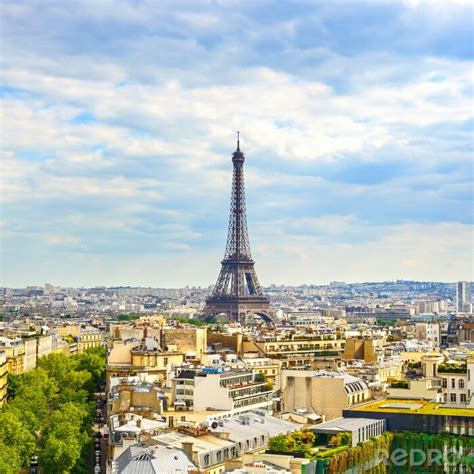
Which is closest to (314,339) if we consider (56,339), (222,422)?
(56,339)

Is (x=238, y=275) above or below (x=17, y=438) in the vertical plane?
above

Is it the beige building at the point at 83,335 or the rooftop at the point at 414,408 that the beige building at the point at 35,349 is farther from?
the rooftop at the point at 414,408

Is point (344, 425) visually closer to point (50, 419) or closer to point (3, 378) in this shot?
point (50, 419)

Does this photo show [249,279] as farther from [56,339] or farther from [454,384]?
[454,384]

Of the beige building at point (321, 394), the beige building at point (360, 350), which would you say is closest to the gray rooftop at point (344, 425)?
the beige building at point (321, 394)

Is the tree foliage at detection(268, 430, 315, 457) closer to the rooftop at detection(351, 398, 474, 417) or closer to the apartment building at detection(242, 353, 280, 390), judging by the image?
the rooftop at detection(351, 398, 474, 417)

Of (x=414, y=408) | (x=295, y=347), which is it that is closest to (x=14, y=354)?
(x=295, y=347)
